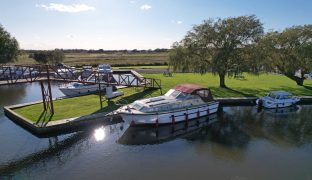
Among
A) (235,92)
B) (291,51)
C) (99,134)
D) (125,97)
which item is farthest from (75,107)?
(291,51)

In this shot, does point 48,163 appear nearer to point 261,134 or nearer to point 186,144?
point 186,144

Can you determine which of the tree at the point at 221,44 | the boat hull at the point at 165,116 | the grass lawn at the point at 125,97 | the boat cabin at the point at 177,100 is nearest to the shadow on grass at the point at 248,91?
the grass lawn at the point at 125,97

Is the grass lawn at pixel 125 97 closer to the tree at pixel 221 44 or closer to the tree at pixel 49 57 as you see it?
the tree at pixel 221 44

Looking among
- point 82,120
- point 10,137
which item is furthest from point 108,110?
point 10,137

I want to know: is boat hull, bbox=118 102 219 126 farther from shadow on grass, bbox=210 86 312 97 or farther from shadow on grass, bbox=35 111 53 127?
shadow on grass, bbox=210 86 312 97

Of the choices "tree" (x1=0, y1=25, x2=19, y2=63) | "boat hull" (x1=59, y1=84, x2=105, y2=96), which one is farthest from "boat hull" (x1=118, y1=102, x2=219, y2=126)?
"tree" (x1=0, y1=25, x2=19, y2=63)

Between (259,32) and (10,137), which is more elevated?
(259,32)

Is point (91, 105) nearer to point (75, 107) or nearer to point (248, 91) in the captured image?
point (75, 107)
